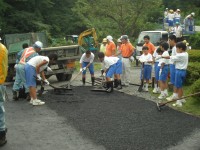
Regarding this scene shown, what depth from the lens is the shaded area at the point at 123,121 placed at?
699 centimetres

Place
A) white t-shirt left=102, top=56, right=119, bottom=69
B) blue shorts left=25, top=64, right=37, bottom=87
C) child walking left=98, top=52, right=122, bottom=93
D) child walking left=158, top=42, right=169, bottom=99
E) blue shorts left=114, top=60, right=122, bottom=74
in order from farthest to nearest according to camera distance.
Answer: blue shorts left=114, top=60, right=122, bottom=74
white t-shirt left=102, top=56, right=119, bottom=69
child walking left=98, top=52, right=122, bottom=93
child walking left=158, top=42, right=169, bottom=99
blue shorts left=25, top=64, right=37, bottom=87

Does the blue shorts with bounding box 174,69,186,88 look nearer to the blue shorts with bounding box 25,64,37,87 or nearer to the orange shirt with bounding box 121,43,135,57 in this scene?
the blue shorts with bounding box 25,64,37,87

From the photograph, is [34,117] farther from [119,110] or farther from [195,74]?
[195,74]

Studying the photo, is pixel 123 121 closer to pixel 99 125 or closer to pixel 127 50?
pixel 99 125

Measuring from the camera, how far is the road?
6.83 m

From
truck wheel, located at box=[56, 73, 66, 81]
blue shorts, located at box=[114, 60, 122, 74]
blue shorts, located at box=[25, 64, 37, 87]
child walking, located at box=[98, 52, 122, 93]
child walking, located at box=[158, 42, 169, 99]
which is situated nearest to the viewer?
blue shorts, located at box=[25, 64, 37, 87]

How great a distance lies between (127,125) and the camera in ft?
26.7

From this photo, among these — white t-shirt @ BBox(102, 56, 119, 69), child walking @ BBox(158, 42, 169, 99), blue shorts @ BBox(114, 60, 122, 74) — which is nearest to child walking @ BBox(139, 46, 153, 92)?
white t-shirt @ BBox(102, 56, 119, 69)

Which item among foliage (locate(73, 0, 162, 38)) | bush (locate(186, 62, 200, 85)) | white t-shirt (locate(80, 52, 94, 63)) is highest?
foliage (locate(73, 0, 162, 38))

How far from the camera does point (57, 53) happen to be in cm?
1612

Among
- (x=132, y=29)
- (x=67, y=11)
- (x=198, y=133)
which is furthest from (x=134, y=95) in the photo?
(x=67, y=11)

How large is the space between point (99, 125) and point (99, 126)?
9 cm

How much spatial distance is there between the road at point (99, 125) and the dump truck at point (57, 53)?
4.41 m

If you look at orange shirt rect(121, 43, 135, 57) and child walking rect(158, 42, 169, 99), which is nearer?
child walking rect(158, 42, 169, 99)
